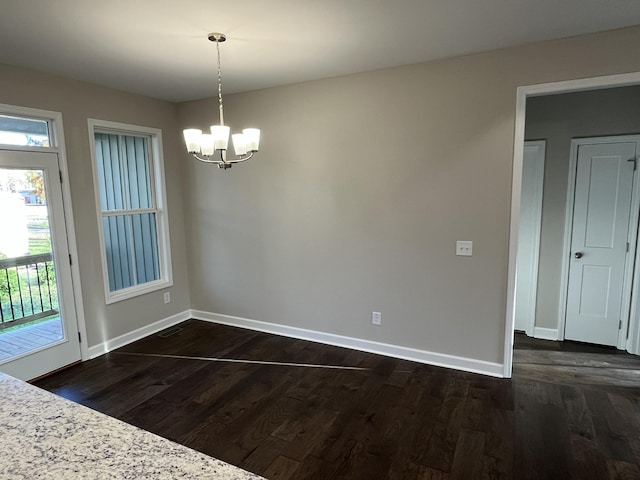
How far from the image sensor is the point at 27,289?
10.6 ft

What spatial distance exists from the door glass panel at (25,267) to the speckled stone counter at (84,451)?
8.38 feet

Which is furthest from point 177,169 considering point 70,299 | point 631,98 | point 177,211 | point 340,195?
point 631,98

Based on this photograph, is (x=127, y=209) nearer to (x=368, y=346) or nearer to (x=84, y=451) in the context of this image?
(x=368, y=346)

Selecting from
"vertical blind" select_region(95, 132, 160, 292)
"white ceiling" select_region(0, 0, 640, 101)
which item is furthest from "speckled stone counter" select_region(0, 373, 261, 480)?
"vertical blind" select_region(95, 132, 160, 292)

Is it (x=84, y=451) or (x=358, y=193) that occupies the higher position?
(x=358, y=193)

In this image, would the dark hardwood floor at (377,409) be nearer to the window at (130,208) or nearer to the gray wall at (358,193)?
the gray wall at (358,193)

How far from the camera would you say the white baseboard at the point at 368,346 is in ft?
10.7

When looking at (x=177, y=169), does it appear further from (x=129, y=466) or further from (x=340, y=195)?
(x=129, y=466)

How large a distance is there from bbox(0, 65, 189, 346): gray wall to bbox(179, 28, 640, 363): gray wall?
0.35 m

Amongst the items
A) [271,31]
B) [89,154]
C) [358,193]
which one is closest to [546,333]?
[358,193]

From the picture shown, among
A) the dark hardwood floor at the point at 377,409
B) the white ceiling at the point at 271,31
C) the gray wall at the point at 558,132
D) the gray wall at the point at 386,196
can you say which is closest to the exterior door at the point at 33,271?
the dark hardwood floor at the point at 377,409

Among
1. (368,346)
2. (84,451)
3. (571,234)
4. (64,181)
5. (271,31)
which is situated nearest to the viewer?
(84,451)

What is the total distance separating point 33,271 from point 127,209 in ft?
3.62

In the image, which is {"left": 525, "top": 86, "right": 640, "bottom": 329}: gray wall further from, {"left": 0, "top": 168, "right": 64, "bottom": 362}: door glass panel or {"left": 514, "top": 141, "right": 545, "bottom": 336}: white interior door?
{"left": 0, "top": 168, "right": 64, "bottom": 362}: door glass panel
